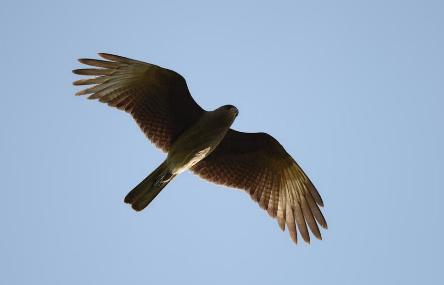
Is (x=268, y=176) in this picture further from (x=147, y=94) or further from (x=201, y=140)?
(x=147, y=94)

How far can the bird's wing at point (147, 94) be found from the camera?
920cm

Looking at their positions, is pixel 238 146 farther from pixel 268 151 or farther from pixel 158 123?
pixel 158 123

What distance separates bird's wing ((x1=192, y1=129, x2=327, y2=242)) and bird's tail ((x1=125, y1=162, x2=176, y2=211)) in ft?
2.87

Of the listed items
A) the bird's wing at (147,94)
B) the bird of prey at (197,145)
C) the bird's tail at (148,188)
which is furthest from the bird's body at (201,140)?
the bird's wing at (147,94)

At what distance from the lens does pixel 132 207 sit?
353 inches

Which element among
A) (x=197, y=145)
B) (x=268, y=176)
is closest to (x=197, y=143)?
(x=197, y=145)

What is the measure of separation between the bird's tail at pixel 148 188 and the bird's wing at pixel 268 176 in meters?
0.88

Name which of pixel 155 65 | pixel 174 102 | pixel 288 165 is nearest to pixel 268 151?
pixel 288 165

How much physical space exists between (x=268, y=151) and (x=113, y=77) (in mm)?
2973

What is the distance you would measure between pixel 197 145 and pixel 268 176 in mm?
1701

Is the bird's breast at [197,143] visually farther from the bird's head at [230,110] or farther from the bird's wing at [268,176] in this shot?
the bird's wing at [268,176]

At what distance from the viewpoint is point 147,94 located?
947 cm

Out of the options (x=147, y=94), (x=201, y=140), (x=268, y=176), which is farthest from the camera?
(x=268, y=176)

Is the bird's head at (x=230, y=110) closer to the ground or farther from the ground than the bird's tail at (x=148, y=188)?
farther from the ground
